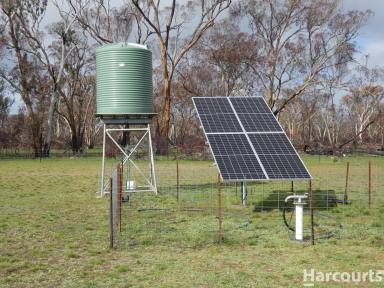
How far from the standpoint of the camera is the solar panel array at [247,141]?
34.8 ft

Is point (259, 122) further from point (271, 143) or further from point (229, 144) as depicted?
point (229, 144)

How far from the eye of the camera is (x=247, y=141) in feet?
39.3

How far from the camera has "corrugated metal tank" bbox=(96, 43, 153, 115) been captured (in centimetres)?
1515

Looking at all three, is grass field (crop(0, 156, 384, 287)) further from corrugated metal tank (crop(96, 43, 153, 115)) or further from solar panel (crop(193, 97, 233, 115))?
corrugated metal tank (crop(96, 43, 153, 115))

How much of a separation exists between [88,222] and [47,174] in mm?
12650

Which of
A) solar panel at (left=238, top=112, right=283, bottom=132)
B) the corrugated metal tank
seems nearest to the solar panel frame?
solar panel at (left=238, top=112, right=283, bottom=132)

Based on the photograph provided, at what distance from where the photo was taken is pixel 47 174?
74.9 ft

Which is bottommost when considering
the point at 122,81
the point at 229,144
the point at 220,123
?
the point at 229,144

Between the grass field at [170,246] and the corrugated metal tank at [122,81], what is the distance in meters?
2.84

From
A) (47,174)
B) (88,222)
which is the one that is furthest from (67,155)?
(88,222)
